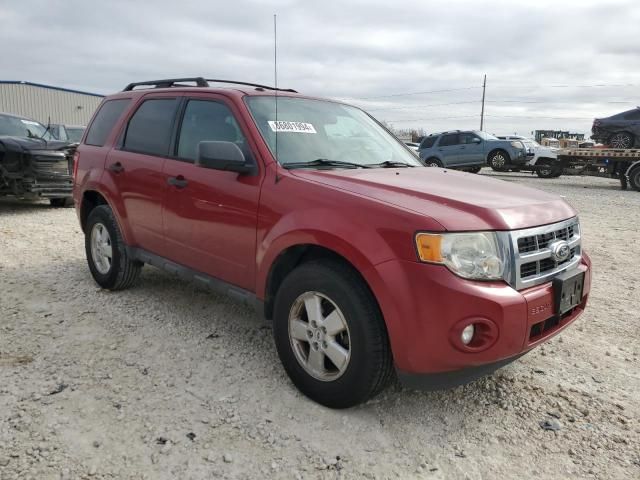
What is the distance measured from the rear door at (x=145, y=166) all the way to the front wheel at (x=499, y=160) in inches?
639

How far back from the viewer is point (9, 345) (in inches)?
138

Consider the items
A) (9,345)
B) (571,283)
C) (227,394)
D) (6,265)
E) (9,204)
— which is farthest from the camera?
(9,204)

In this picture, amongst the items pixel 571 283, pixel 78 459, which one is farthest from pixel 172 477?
pixel 571 283

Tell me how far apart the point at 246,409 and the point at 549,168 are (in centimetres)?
1833

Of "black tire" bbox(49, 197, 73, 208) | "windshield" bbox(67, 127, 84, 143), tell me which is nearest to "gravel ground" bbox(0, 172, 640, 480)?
A: "black tire" bbox(49, 197, 73, 208)

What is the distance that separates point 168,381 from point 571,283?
237 cm

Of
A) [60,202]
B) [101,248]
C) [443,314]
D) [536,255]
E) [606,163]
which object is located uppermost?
[606,163]

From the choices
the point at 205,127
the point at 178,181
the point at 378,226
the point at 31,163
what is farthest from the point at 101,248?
the point at 31,163

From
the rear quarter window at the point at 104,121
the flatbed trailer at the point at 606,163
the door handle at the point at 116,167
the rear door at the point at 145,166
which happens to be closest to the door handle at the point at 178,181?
the rear door at the point at 145,166

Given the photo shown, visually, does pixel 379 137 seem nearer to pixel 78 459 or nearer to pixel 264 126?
pixel 264 126

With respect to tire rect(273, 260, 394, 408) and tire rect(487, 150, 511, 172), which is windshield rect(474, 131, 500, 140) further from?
tire rect(273, 260, 394, 408)

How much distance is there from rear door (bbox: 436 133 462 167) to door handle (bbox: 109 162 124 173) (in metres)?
16.1

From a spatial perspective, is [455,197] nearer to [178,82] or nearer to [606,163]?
[178,82]

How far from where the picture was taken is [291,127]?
3361 millimetres
